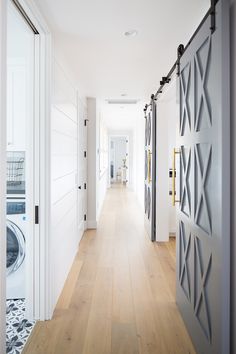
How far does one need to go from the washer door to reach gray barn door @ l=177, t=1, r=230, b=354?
1.46 m

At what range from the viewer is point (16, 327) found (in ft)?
8.00

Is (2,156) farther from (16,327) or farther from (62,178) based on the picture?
(62,178)

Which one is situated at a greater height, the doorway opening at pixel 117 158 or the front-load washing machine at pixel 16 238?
the doorway opening at pixel 117 158

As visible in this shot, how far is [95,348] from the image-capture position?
2.17 meters

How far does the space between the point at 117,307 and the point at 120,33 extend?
A: 2489mm

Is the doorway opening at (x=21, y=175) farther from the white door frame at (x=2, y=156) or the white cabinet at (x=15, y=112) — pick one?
the white door frame at (x=2, y=156)

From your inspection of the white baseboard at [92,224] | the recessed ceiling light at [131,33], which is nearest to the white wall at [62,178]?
the recessed ceiling light at [131,33]

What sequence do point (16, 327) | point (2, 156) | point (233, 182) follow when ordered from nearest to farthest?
point (2, 156)
point (233, 182)
point (16, 327)

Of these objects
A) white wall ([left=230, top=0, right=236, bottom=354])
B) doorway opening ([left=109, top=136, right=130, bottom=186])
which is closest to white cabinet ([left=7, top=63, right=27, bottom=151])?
white wall ([left=230, top=0, right=236, bottom=354])

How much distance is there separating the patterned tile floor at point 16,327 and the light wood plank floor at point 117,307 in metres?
0.08

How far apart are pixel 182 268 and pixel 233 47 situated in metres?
1.75

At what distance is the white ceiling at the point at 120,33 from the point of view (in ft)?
7.25

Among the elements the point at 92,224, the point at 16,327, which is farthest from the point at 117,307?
the point at 92,224

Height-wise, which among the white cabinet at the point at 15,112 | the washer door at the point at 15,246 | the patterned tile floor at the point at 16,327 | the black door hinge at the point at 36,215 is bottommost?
the patterned tile floor at the point at 16,327
